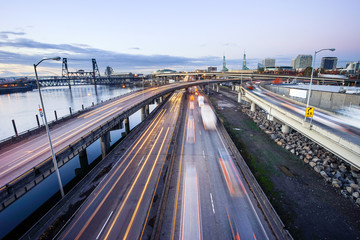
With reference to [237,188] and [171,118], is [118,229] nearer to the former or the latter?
[237,188]

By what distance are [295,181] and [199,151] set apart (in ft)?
49.5

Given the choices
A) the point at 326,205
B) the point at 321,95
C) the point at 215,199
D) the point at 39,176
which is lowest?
the point at 326,205

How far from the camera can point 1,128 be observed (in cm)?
5488

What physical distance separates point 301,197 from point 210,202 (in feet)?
39.4

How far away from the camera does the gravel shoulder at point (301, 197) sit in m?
16.1

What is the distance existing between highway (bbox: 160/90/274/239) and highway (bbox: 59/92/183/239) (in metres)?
2.71

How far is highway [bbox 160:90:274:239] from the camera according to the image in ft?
48.6

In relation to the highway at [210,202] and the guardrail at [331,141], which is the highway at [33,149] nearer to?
the highway at [210,202]

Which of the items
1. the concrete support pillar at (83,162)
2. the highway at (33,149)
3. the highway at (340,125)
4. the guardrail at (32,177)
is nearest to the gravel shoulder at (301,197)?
the highway at (340,125)

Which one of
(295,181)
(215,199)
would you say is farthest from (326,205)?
(215,199)

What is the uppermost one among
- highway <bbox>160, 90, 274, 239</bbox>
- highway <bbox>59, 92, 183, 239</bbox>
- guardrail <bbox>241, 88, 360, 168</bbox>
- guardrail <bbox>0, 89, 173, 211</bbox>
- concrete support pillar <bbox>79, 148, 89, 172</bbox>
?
guardrail <bbox>241, 88, 360, 168</bbox>

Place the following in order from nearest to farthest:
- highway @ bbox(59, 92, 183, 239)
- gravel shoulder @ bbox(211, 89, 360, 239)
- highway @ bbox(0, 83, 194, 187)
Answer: highway @ bbox(59, 92, 183, 239), gravel shoulder @ bbox(211, 89, 360, 239), highway @ bbox(0, 83, 194, 187)

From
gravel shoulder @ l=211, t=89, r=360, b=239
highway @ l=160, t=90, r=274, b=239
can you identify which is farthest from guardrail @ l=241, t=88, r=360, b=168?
highway @ l=160, t=90, r=274, b=239

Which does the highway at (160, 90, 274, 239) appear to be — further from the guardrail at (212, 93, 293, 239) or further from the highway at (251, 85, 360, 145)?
the highway at (251, 85, 360, 145)
